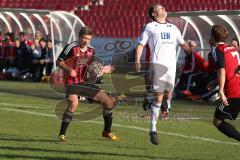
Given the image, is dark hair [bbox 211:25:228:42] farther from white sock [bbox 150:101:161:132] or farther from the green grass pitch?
white sock [bbox 150:101:161:132]

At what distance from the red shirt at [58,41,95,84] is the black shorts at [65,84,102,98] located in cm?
8

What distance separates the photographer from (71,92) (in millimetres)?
11055

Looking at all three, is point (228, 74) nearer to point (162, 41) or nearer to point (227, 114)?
point (227, 114)

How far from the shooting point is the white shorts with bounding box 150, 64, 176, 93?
11363 mm

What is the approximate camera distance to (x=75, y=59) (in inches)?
433

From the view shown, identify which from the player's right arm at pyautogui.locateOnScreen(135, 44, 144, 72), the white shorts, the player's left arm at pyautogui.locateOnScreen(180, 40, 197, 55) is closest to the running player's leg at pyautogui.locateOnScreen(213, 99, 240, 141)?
the player's right arm at pyautogui.locateOnScreen(135, 44, 144, 72)

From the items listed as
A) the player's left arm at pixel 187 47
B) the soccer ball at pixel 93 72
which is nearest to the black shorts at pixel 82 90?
the soccer ball at pixel 93 72

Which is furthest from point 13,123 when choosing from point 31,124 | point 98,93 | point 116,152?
point 116,152

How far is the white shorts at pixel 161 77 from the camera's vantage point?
447 inches

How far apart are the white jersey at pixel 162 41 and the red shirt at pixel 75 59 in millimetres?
1013

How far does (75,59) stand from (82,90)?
501mm

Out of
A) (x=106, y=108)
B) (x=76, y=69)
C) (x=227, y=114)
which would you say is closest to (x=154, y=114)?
(x=106, y=108)

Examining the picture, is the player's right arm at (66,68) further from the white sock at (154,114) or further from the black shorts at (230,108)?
the black shorts at (230,108)

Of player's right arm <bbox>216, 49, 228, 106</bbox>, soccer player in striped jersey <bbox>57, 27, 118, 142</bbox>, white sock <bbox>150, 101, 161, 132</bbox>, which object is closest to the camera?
player's right arm <bbox>216, 49, 228, 106</bbox>
